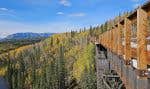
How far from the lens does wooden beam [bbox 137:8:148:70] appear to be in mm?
5285

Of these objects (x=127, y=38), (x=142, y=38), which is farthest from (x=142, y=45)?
(x=127, y=38)

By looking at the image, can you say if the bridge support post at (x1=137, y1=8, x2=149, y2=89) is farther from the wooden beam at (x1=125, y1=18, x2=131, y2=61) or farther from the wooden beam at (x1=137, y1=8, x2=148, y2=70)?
the wooden beam at (x1=125, y1=18, x2=131, y2=61)

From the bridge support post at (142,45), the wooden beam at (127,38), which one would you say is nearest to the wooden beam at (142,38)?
the bridge support post at (142,45)

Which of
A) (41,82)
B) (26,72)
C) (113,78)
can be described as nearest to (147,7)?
(113,78)

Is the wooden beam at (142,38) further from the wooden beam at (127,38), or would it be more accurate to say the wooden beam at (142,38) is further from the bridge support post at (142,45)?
the wooden beam at (127,38)

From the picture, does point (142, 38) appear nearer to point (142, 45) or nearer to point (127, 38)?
point (142, 45)

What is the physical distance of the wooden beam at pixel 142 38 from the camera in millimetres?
5285

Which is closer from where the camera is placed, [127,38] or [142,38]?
[142,38]

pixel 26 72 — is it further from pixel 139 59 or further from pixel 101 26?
pixel 139 59

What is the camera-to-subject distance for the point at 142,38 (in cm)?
535

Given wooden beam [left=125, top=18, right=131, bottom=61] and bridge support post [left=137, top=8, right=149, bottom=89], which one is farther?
wooden beam [left=125, top=18, right=131, bottom=61]

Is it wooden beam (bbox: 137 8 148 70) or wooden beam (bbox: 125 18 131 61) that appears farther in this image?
wooden beam (bbox: 125 18 131 61)

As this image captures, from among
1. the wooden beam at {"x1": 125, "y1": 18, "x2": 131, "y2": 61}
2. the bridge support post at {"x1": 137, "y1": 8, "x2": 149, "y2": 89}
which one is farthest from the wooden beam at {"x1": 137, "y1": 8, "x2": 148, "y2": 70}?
the wooden beam at {"x1": 125, "y1": 18, "x2": 131, "y2": 61}

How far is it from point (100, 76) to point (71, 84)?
111 metres
